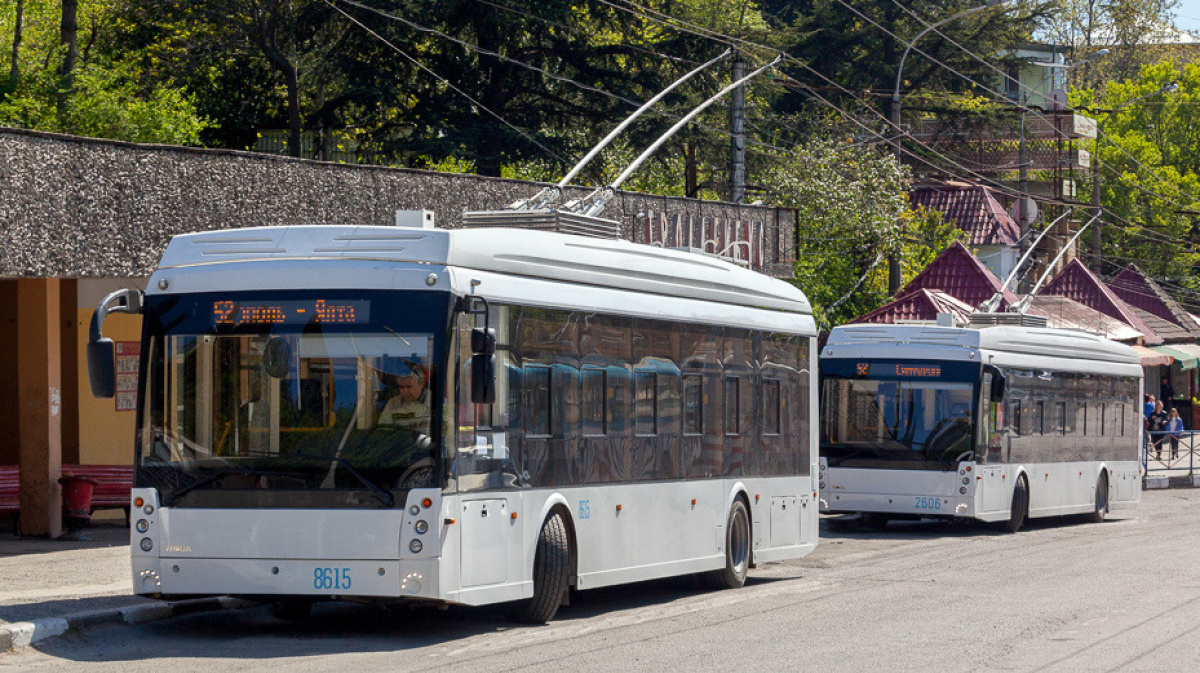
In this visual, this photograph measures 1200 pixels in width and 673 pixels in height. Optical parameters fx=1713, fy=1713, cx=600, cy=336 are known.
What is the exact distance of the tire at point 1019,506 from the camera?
81.9 feet

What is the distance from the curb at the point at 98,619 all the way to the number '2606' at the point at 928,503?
38.8 feet

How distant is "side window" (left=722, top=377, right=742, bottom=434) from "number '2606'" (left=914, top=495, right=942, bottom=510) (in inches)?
310

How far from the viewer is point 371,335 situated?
11562 mm

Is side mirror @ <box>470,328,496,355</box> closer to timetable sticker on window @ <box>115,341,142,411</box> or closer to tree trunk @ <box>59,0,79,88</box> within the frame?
timetable sticker on window @ <box>115,341,142,411</box>

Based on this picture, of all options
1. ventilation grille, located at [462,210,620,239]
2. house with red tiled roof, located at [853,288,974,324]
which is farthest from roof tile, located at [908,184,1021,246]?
ventilation grille, located at [462,210,620,239]

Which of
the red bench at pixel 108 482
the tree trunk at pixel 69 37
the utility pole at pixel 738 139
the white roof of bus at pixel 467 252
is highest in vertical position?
the tree trunk at pixel 69 37

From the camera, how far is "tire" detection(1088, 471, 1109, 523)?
94.2 feet

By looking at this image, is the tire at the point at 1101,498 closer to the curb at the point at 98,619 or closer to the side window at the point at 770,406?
the side window at the point at 770,406

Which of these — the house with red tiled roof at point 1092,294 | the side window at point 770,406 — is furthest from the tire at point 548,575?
the house with red tiled roof at point 1092,294

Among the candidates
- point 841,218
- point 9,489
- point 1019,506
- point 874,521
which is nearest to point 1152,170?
point 841,218

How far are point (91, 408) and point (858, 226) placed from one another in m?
23.0

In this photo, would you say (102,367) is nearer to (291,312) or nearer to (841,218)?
(291,312)

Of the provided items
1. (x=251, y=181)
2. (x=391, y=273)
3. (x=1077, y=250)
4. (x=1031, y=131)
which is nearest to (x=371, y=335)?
(x=391, y=273)

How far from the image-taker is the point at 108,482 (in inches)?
800
